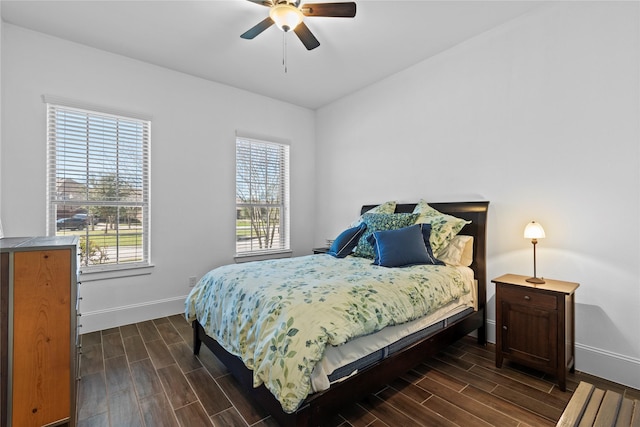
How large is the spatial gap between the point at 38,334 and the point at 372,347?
1852 mm

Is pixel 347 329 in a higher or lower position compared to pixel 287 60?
lower

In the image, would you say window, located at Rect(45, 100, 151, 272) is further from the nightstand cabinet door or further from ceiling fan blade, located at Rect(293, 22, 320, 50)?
the nightstand cabinet door

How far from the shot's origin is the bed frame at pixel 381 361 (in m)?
1.51

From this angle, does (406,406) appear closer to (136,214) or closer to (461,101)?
(461,101)

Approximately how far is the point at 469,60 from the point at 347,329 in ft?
9.72

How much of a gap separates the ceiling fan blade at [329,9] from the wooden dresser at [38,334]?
2.19 meters

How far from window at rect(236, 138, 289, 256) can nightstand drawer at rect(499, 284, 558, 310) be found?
9.95 ft

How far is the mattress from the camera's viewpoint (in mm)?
1525

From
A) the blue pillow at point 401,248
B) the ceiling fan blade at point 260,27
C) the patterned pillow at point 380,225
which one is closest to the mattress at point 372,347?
the blue pillow at point 401,248

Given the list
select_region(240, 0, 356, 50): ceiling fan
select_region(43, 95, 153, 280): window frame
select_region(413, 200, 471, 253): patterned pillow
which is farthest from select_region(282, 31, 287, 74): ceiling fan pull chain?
select_region(413, 200, 471, 253): patterned pillow

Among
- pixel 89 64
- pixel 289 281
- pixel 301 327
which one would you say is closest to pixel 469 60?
pixel 289 281

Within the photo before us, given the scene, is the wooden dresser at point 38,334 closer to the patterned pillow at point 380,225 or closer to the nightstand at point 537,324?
the patterned pillow at point 380,225

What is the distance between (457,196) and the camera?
3129 millimetres

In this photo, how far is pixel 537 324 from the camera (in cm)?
217
